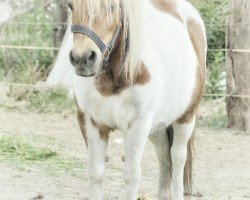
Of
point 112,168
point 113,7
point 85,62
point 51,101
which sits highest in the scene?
point 113,7

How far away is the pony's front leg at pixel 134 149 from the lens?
4.41 m

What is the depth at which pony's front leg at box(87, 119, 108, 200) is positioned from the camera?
176 inches

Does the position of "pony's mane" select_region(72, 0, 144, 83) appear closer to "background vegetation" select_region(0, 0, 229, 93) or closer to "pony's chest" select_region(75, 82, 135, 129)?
"pony's chest" select_region(75, 82, 135, 129)

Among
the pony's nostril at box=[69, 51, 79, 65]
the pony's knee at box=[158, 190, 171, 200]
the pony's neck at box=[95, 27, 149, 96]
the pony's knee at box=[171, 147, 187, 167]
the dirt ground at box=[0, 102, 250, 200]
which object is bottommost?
the dirt ground at box=[0, 102, 250, 200]

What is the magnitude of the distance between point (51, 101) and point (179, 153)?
489cm

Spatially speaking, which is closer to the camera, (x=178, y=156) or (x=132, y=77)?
(x=132, y=77)

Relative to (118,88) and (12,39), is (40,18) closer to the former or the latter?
(12,39)

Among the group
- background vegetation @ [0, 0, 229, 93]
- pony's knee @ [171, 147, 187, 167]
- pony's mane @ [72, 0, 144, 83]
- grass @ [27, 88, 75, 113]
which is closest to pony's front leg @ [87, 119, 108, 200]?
pony's mane @ [72, 0, 144, 83]

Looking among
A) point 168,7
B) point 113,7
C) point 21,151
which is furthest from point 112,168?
point 113,7

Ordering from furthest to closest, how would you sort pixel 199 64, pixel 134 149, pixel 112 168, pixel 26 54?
pixel 26 54
pixel 112 168
pixel 199 64
pixel 134 149

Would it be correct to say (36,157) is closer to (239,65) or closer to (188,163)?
(188,163)

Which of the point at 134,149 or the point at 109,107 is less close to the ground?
the point at 109,107

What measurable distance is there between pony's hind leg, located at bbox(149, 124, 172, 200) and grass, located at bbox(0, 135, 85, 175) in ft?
3.65

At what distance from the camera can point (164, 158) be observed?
17.8ft
